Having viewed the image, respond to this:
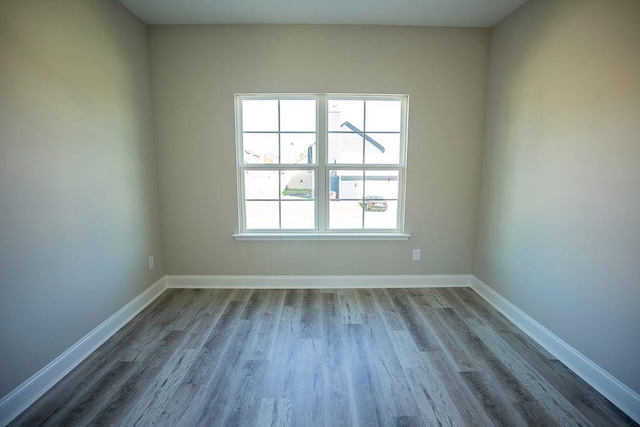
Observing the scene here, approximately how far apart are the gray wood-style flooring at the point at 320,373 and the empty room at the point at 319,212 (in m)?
0.02

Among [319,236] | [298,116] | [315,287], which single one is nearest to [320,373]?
[315,287]

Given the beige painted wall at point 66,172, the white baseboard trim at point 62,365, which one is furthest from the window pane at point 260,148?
the white baseboard trim at point 62,365

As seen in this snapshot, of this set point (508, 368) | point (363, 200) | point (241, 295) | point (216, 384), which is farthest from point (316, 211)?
point (508, 368)

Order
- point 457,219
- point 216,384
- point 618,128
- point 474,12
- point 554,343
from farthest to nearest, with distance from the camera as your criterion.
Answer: point 457,219 < point 474,12 < point 554,343 < point 216,384 < point 618,128

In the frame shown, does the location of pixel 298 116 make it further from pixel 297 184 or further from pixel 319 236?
pixel 319 236

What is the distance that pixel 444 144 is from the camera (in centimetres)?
307

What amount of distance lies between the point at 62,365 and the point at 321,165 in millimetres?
2513

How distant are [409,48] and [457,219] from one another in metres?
1.78

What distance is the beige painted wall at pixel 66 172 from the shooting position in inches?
63.7

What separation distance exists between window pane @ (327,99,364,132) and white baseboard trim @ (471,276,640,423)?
2.14 m

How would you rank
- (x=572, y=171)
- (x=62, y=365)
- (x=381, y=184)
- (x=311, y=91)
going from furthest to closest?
(x=381, y=184)
(x=311, y=91)
(x=572, y=171)
(x=62, y=365)

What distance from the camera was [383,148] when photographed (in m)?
3.14

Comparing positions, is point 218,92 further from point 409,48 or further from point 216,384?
point 216,384

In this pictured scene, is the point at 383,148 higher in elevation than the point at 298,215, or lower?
higher
